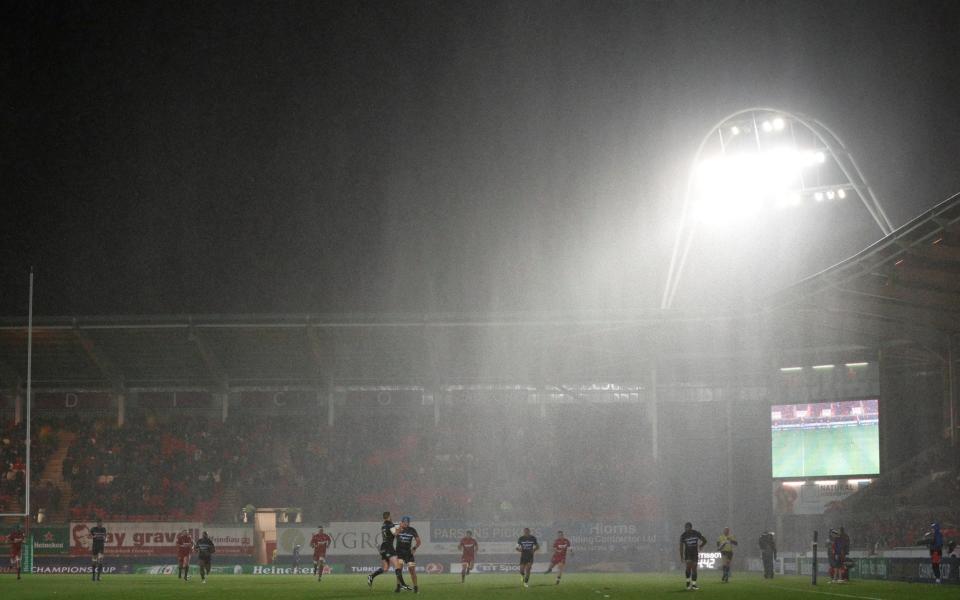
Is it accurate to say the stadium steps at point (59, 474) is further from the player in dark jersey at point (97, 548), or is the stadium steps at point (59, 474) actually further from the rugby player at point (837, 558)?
the rugby player at point (837, 558)

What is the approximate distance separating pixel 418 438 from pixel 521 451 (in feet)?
18.3

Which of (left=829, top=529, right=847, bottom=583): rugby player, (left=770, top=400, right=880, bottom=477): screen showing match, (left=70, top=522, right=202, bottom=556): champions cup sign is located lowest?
(left=70, top=522, right=202, bottom=556): champions cup sign

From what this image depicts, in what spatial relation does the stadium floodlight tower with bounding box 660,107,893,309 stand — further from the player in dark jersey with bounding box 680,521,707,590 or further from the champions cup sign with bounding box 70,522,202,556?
the champions cup sign with bounding box 70,522,202,556

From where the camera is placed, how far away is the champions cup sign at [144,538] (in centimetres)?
5047

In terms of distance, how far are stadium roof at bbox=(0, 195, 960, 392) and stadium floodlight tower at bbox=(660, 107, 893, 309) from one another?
376 cm

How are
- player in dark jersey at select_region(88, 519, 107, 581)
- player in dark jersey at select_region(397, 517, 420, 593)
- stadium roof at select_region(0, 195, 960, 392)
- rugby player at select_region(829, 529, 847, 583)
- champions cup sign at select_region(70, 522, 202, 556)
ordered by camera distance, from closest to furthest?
player in dark jersey at select_region(397, 517, 420, 593) → rugby player at select_region(829, 529, 847, 583) → player in dark jersey at select_region(88, 519, 107, 581) → champions cup sign at select_region(70, 522, 202, 556) → stadium roof at select_region(0, 195, 960, 392)

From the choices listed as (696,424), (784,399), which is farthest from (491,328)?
(784,399)

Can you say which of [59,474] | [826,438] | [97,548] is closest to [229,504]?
[59,474]

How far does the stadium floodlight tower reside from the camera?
4719 cm

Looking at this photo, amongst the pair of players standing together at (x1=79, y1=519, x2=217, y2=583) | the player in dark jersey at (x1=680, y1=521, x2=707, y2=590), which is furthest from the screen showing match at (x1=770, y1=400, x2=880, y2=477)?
the pair of players standing together at (x1=79, y1=519, x2=217, y2=583)

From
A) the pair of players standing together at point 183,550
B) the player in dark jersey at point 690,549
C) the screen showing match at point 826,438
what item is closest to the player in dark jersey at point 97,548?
the pair of players standing together at point 183,550

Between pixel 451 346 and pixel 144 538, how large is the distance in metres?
17.4

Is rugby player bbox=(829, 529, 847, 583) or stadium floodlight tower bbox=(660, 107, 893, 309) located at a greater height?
stadium floodlight tower bbox=(660, 107, 893, 309)

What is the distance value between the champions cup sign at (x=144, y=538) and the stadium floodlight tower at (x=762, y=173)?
2539cm
